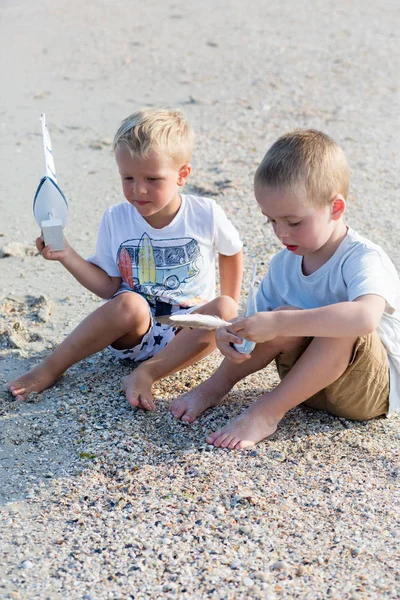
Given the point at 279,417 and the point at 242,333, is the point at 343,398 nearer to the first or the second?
the point at 279,417

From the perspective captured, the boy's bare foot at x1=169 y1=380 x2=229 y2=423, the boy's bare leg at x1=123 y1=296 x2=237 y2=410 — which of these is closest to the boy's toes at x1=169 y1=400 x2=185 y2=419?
the boy's bare foot at x1=169 y1=380 x2=229 y2=423

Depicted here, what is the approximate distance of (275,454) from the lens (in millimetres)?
2934

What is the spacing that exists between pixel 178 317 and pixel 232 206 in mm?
2462

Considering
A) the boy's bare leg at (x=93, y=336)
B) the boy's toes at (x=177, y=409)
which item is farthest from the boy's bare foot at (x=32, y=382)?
the boy's toes at (x=177, y=409)

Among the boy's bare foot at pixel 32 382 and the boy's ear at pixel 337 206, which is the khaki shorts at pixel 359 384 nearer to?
the boy's ear at pixel 337 206

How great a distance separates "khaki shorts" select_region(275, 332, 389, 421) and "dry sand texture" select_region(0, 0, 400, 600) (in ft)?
0.23

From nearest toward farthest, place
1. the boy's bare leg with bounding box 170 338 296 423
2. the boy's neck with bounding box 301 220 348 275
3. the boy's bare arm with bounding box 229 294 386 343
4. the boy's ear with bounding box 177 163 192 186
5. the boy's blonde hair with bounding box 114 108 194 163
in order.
→ the boy's bare arm with bounding box 229 294 386 343 → the boy's neck with bounding box 301 220 348 275 → the boy's bare leg with bounding box 170 338 296 423 → the boy's blonde hair with bounding box 114 108 194 163 → the boy's ear with bounding box 177 163 192 186

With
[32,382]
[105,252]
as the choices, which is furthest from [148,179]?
[32,382]

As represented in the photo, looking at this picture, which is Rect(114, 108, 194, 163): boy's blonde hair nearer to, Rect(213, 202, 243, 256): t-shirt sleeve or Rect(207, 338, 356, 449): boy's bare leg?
Rect(213, 202, 243, 256): t-shirt sleeve

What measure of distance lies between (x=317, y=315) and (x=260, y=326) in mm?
199

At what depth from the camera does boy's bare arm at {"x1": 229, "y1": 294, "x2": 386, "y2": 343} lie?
2750 mm

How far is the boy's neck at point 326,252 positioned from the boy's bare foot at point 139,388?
2.56 feet

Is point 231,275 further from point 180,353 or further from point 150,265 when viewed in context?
point 180,353

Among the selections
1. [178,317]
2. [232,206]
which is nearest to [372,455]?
[178,317]
